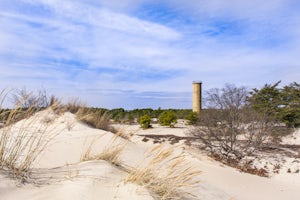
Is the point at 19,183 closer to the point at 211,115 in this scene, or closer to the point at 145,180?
the point at 145,180

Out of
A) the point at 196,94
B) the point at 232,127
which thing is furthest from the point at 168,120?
the point at 232,127

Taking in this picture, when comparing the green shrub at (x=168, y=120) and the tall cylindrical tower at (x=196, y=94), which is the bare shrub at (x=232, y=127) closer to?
the green shrub at (x=168, y=120)

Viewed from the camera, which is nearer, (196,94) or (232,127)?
(232,127)

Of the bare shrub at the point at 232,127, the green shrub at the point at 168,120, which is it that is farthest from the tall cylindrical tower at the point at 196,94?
the bare shrub at the point at 232,127

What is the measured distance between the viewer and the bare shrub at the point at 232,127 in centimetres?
1303

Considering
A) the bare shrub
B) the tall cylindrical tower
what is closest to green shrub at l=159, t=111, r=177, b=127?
the tall cylindrical tower

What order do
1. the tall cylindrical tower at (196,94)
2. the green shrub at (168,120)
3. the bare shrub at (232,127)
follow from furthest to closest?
the tall cylindrical tower at (196,94) < the green shrub at (168,120) < the bare shrub at (232,127)

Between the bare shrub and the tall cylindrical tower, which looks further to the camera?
the tall cylindrical tower

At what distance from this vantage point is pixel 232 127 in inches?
516

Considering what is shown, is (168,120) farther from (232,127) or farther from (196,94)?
(232,127)

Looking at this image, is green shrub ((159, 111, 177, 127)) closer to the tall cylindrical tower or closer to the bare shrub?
the tall cylindrical tower

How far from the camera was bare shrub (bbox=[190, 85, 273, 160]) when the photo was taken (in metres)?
13.0

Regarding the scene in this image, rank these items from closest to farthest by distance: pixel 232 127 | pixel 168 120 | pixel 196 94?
pixel 232 127, pixel 168 120, pixel 196 94

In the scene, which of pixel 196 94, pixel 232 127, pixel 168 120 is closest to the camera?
pixel 232 127
